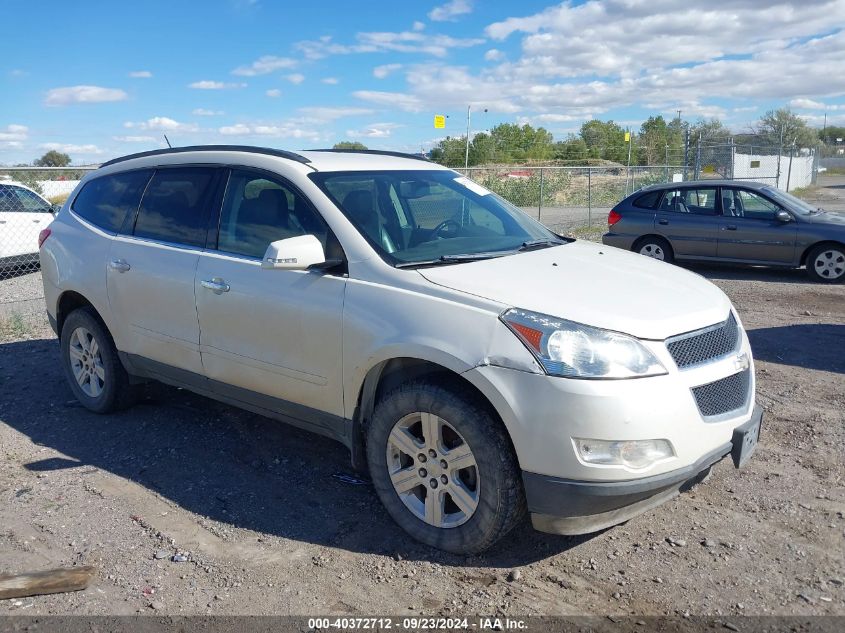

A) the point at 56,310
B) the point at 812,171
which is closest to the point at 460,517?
the point at 56,310

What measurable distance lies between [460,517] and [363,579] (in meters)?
0.54

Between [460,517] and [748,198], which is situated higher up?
[748,198]

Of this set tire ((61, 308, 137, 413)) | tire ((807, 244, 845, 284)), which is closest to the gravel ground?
tire ((61, 308, 137, 413))

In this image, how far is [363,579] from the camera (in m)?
3.54

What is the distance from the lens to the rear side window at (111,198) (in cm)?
548

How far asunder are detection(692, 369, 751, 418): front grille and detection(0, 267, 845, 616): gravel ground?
0.71 meters

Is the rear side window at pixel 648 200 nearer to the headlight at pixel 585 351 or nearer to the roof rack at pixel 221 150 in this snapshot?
the roof rack at pixel 221 150

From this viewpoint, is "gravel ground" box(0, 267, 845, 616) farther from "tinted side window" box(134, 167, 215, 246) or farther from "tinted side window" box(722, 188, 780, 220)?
"tinted side window" box(722, 188, 780, 220)

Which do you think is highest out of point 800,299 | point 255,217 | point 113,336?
point 255,217

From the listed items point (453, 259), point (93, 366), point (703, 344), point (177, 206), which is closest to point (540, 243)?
point (453, 259)

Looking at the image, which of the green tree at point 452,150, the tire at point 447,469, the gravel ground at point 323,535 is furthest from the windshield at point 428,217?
the green tree at point 452,150

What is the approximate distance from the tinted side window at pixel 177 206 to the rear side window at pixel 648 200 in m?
9.18

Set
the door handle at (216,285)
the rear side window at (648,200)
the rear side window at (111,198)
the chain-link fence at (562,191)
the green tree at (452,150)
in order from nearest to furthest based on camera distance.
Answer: the door handle at (216,285)
the rear side window at (111,198)
the rear side window at (648,200)
the chain-link fence at (562,191)
the green tree at (452,150)

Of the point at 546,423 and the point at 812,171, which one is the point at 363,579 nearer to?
the point at 546,423
